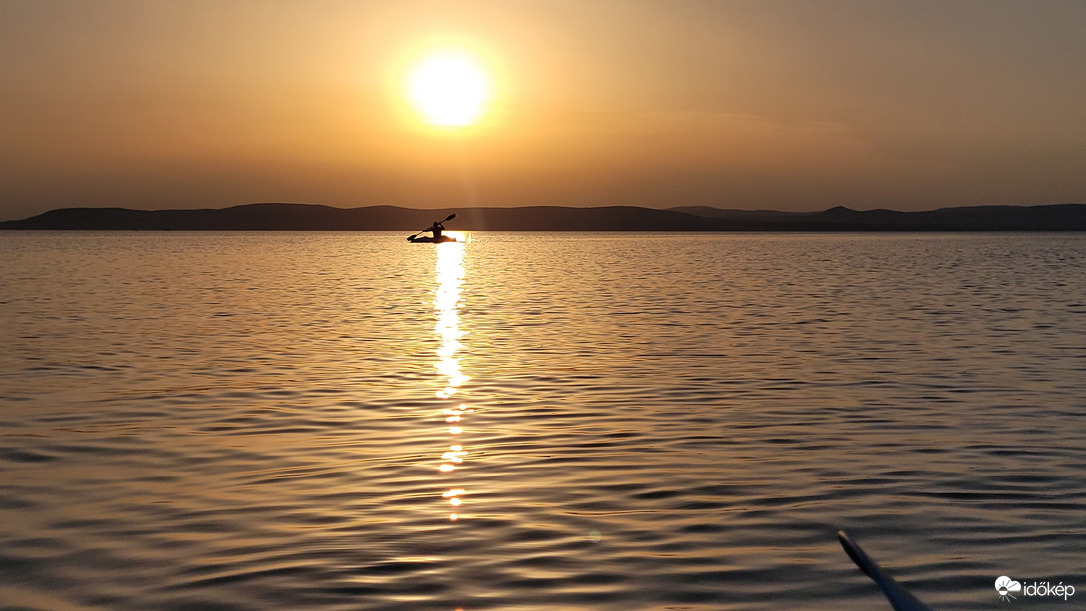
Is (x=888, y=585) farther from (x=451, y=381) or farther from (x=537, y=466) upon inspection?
(x=451, y=381)

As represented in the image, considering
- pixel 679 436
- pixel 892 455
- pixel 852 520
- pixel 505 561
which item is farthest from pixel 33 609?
pixel 892 455

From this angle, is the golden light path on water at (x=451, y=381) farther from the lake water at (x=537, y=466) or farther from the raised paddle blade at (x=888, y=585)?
the raised paddle blade at (x=888, y=585)

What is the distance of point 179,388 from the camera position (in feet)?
60.3

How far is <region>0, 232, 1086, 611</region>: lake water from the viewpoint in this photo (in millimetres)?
8336

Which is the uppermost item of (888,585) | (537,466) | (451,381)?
(888,585)

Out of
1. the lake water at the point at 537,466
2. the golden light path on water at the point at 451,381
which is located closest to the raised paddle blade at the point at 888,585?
the lake water at the point at 537,466

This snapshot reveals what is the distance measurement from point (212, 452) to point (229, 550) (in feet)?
14.4

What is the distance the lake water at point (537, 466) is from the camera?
27.3 ft

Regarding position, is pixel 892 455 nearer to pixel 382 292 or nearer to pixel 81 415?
pixel 81 415

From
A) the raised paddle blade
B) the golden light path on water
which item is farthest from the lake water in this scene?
the raised paddle blade

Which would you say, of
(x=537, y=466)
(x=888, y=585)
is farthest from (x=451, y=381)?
(x=888, y=585)

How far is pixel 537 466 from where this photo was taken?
12273mm

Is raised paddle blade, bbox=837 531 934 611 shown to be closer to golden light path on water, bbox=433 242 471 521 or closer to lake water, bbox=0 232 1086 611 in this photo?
lake water, bbox=0 232 1086 611

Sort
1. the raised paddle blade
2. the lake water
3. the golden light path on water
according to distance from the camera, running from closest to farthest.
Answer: the raised paddle blade, the lake water, the golden light path on water
